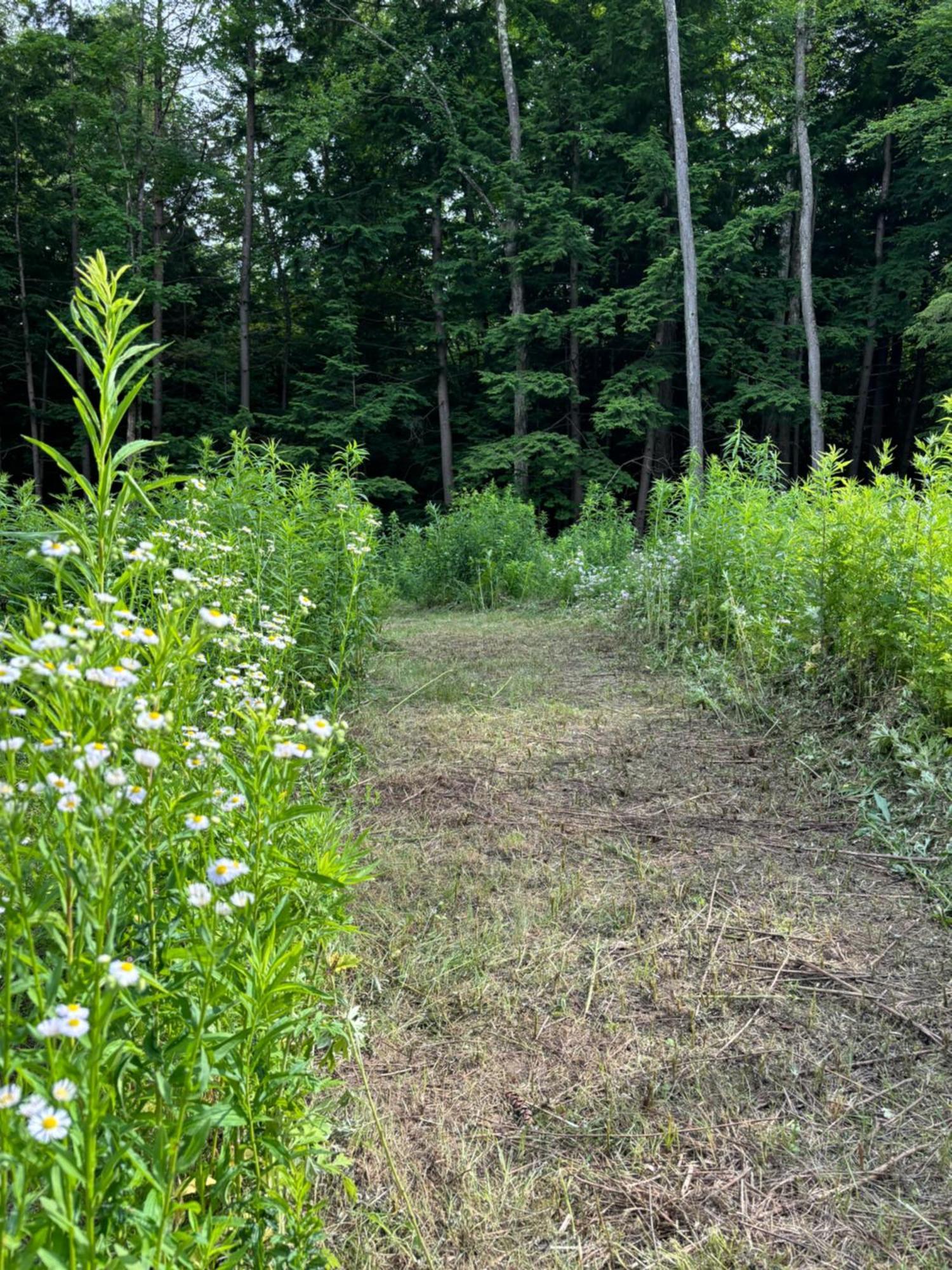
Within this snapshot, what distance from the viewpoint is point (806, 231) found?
13594mm

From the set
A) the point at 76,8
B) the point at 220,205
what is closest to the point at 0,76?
the point at 76,8

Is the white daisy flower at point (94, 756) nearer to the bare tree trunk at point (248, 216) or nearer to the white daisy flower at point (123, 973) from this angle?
the white daisy flower at point (123, 973)

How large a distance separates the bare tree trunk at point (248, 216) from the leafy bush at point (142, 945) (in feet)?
49.5

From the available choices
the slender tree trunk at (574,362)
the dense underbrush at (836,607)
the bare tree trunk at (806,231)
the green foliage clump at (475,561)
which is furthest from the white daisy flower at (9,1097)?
the bare tree trunk at (806,231)

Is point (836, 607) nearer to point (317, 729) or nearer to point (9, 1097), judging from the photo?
point (317, 729)

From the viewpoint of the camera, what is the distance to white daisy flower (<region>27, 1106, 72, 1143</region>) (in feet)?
2.16

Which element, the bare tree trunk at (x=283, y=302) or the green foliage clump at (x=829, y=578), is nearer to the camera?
the green foliage clump at (x=829, y=578)

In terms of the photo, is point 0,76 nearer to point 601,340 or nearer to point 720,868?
point 601,340

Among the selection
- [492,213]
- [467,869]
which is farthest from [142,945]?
[492,213]

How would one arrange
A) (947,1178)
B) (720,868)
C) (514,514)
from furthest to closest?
(514,514) → (720,868) → (947,1178)

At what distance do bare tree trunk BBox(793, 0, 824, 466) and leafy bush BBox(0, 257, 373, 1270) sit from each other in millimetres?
13892

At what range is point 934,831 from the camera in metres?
2.38

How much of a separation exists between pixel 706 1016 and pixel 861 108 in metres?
20.1

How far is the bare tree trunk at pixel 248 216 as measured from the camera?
594 inches
